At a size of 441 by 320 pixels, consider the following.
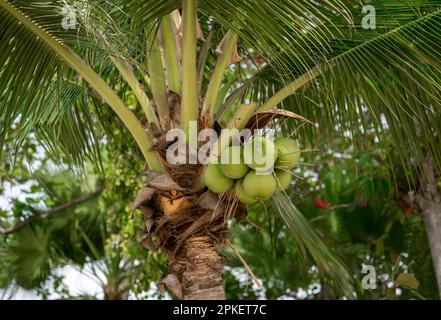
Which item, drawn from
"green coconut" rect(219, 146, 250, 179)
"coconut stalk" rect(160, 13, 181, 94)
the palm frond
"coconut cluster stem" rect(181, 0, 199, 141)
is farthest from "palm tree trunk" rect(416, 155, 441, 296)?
"green coconut" rect(219, 146, 250, 179)

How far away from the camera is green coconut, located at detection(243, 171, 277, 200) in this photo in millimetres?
3457

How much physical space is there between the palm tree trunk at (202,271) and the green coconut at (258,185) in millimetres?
538

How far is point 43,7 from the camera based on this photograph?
3.71m

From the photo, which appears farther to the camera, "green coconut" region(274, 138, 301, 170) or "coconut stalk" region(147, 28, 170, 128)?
"coconut stalk" region(147, 28, 170, 128)

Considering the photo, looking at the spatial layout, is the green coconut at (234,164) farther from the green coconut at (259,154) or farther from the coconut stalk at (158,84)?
the coconut stalk at (158,84)

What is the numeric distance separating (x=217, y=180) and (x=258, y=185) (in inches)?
9.2

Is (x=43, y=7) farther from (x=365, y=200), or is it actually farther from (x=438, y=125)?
(x=365, y=200)

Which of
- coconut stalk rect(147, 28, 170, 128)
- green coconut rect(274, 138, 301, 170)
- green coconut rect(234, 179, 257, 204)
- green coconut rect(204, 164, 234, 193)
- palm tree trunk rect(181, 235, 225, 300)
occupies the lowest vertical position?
palm tree trunk rect(181, 235, 225, 300)

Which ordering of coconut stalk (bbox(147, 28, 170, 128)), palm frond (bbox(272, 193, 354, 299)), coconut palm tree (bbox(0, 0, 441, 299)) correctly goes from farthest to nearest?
palm frond (bbox(272, 193, 354, 299))
coconut stalk (bbox(147, 28, 170, 128))
coconut palm tree (bbox(0, 0, 441, 299))

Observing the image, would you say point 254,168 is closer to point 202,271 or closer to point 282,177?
point 282,177

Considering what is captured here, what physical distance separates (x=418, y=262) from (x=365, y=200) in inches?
44.0

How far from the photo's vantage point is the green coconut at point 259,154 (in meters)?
3.44

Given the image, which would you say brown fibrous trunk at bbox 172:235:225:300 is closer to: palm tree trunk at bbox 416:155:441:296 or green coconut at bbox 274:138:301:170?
green coconut at bbox 274:138:301:170
